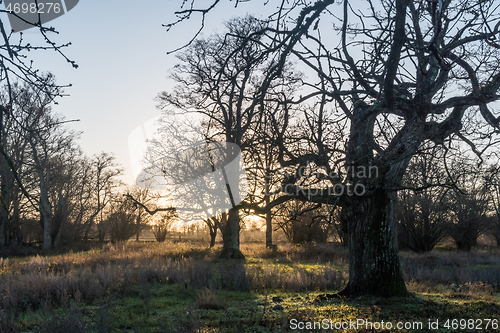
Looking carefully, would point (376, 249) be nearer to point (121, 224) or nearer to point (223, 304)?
point (223, 304)

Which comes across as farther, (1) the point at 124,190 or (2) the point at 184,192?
(1) the point at 124,190

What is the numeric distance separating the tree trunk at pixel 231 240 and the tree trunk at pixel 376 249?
10.1 meters

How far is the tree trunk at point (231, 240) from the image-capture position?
17094 mm

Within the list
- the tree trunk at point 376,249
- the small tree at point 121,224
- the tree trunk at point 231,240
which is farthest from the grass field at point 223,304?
the small tree at point 121,224

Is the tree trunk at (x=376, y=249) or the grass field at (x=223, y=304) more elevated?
the tree trunk at (x=376, y=249)

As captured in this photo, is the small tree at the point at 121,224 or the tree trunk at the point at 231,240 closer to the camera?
the tree trunk at the point at 231,240

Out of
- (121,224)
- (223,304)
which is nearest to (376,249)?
(223,304)

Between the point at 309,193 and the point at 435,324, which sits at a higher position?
the point at 309,193

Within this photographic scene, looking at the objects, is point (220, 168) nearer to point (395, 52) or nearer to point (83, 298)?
point (83, 298)

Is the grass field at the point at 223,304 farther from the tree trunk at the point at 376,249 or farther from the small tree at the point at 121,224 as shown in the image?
the small tree at the point at 121,224

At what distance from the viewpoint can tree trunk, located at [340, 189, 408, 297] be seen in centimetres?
693

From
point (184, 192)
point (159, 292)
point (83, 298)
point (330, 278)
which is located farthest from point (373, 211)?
point (184, 192)

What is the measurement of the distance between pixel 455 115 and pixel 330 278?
5379mm

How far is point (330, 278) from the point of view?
9.78m
